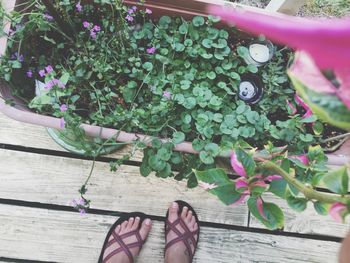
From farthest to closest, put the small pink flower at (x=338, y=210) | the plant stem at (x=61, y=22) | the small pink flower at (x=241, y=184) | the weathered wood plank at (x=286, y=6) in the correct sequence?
the weathered wood plank at (x=286, y=6) < the plant stem at (x=61, y=22) < the small pink flower at (x=241, y=184) < the small pink flower at (x=338, y=210)

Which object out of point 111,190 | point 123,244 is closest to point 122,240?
point 123,244

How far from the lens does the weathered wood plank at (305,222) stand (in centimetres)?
120

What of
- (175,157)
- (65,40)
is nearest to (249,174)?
(175,157)

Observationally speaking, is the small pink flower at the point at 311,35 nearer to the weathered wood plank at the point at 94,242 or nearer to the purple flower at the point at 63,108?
the purple flower at the point at 63,108

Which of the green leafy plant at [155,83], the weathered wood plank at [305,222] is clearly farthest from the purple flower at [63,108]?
the weathered wood plank at [305,222]

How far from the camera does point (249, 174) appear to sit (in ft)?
2.14

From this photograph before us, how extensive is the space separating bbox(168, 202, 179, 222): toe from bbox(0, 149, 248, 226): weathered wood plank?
22mm

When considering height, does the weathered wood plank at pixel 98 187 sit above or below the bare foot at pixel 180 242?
above

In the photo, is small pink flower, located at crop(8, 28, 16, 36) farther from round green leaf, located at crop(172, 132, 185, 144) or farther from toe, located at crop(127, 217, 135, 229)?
toe, located at crop(127, 217, 135, 229)

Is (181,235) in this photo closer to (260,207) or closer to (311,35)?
(260,207)

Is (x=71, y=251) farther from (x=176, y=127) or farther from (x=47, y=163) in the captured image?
(x=176, y=127)

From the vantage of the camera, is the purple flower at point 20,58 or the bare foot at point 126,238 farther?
the bare foot at point 126,238

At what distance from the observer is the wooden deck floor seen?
44.7 inches

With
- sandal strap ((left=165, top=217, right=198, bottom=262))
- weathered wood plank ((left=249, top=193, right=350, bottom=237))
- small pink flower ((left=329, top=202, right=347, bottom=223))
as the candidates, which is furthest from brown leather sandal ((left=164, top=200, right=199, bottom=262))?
small pink flower ((left=329, top=202, right=347, bottom=223))
